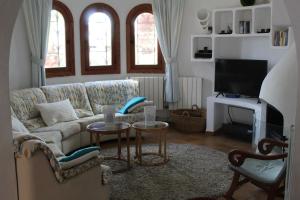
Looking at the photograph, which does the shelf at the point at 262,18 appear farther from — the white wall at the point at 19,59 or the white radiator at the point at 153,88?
the white wall at the point at 19,59

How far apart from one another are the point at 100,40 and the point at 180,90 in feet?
5.65

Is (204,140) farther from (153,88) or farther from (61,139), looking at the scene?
(61,139)

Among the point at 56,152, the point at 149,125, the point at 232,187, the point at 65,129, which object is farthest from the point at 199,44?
the point at 56,152

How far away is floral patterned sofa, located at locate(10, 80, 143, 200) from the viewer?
2725 mm

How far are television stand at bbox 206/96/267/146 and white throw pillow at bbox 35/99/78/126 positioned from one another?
2.24 meters

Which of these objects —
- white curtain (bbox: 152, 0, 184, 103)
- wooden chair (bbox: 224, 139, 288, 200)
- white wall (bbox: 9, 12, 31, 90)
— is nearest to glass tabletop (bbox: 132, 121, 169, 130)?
wooden chair (bbox: 224, 139, 288, 200)

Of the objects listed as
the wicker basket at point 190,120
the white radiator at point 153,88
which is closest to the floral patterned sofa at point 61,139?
the white radiator at point 153,88

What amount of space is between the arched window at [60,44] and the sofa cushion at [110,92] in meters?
0.59

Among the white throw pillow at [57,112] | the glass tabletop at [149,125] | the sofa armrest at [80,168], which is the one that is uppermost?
the white throw pillow at [57,112]

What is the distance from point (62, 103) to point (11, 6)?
3.07 meters

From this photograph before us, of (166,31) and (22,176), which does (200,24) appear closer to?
(166,31)

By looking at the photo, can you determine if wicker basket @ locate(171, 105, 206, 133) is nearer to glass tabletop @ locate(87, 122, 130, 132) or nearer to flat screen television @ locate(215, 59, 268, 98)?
flat screen television @ locate(215, 59, 268, 98)

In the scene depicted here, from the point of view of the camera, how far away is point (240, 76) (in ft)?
19.0

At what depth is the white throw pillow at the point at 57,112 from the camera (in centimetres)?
505
